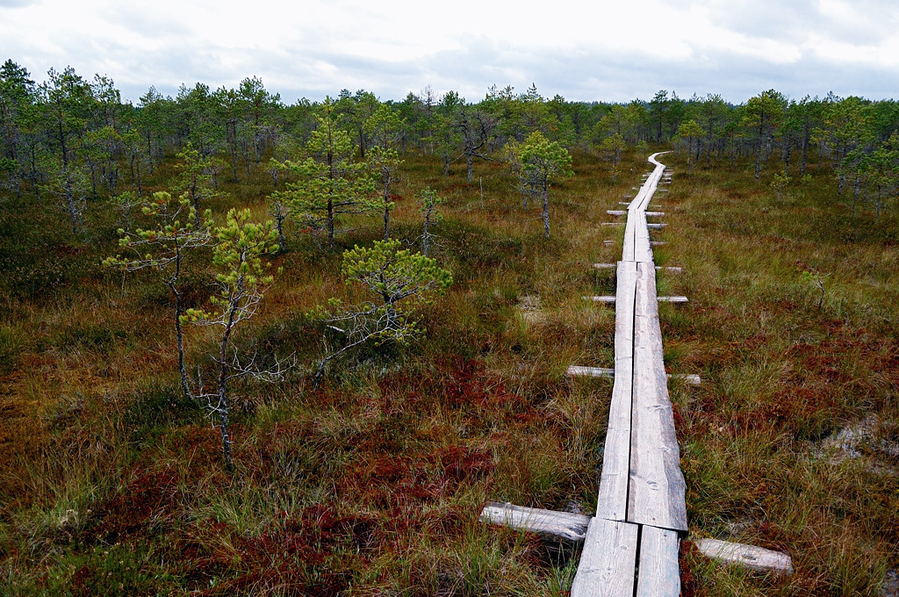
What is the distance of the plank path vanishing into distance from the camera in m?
2.56

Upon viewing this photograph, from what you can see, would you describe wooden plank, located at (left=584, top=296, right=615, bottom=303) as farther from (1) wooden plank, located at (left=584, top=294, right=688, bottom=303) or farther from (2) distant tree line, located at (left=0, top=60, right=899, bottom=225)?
(2) distant tree line, located at (left=0, top=60, right=899, bottom=225)

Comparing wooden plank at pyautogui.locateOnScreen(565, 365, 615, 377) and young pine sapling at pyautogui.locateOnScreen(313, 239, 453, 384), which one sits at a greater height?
young pine sapling at pyautogui.locateOnScreen(313, 239, 453, 384)

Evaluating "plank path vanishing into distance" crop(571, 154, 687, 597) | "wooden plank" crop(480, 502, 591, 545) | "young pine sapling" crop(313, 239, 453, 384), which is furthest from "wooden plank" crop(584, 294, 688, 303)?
"wooden plank" crop(480, 502, 591, 545)

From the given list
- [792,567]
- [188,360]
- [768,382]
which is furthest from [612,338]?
[188,360]

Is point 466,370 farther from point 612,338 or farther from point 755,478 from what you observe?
point 755,478

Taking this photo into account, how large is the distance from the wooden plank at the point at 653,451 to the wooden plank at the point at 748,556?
173 millimetres

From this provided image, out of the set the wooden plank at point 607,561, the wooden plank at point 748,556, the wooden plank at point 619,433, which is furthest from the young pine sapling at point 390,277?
the wooden plank at point 748,556

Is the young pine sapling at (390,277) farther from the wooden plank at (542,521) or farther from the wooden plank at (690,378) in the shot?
the wooden plank at (690,378)

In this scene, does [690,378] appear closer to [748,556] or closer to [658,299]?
[748,556]

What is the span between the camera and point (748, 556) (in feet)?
8.76

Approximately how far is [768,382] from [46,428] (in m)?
7.37

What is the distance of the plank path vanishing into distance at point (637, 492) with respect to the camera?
2.56m

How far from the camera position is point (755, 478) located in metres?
3.41

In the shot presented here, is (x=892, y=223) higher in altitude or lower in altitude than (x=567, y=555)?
higher
